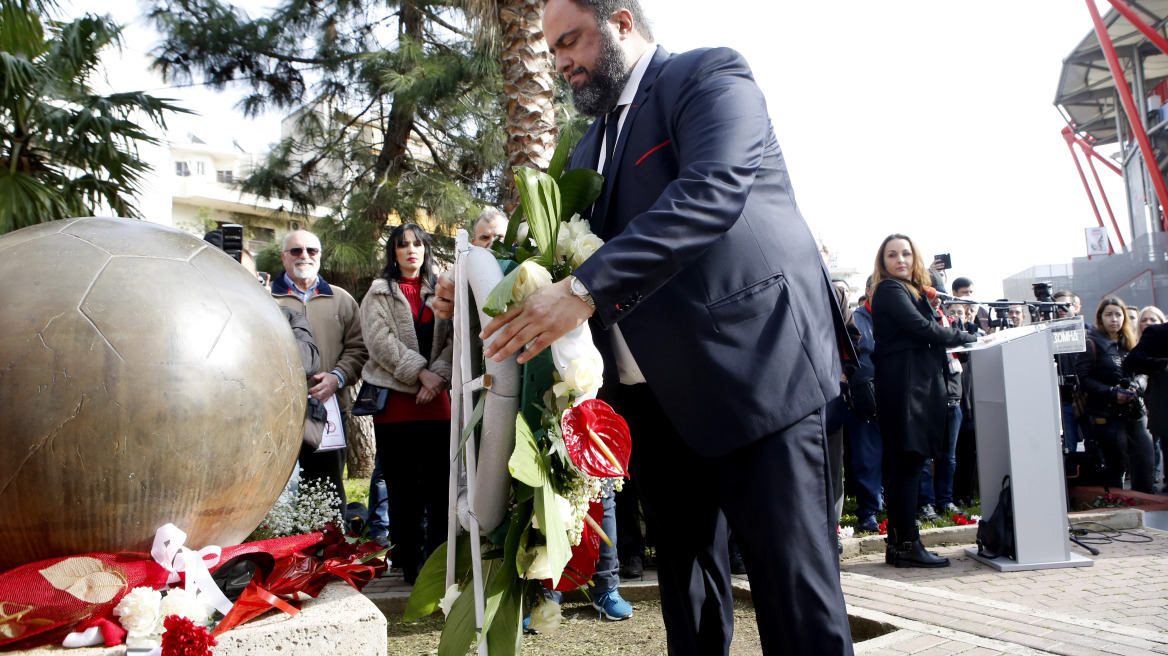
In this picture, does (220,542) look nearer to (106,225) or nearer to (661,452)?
(106,225)

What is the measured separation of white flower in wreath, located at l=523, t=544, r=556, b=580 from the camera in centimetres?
192

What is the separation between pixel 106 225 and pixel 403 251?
2733mm

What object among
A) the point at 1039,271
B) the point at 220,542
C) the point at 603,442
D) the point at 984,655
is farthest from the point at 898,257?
the point at 1039,271

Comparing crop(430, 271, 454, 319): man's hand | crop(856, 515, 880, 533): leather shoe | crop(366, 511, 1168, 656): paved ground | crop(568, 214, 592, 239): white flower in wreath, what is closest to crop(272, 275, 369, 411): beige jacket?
crop(366, 511, 1168, 656): paved ground

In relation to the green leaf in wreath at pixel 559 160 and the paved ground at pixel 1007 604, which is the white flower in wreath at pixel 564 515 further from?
the paved ground at pixel 1007 604

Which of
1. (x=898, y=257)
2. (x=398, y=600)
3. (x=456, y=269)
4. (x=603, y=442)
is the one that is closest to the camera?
(x=603, y=442)

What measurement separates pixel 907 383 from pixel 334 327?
3880 millimetres

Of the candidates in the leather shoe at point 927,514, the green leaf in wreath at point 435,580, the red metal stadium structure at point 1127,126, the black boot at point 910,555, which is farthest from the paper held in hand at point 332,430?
the red metal stadium structure at point 1127,126

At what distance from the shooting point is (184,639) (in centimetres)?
201

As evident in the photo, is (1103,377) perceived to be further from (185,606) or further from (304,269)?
(185,606)

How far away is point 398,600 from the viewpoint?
451cm

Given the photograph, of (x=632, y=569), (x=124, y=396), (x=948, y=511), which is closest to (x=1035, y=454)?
(x=948, y=511)

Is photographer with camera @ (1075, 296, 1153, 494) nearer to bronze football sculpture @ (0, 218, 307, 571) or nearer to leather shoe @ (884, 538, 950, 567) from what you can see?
leather shoe @ (884, 538, 950, 567)

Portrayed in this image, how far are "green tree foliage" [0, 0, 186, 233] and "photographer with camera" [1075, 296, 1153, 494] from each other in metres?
10.1
